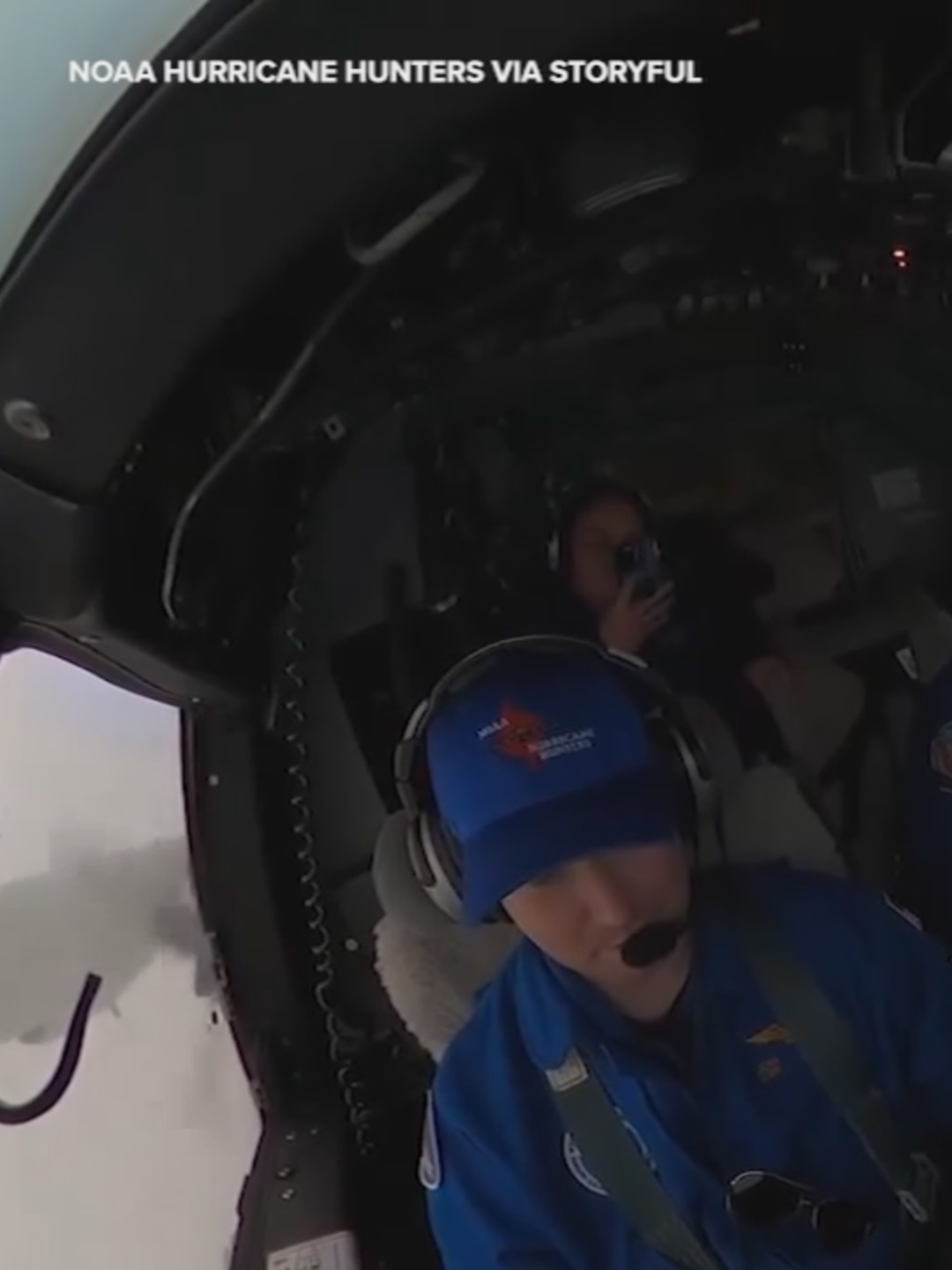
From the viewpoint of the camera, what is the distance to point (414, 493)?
42.9 inches

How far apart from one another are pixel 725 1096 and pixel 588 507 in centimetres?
38

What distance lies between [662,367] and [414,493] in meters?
0.18

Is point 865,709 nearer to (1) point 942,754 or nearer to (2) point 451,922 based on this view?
(1) point 942,754

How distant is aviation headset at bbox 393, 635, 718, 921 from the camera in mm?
962

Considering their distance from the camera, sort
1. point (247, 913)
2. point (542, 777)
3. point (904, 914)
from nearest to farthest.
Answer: point (542, 777) < point (904, 914) < point (247, 913)

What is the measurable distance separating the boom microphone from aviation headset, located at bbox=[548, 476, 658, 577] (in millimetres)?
263

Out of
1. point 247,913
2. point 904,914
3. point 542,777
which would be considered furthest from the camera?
point 247,913

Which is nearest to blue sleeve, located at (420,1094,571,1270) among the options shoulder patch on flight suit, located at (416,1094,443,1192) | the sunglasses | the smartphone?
shoulder patch on flight suit, located at (416,1094,443,1192)

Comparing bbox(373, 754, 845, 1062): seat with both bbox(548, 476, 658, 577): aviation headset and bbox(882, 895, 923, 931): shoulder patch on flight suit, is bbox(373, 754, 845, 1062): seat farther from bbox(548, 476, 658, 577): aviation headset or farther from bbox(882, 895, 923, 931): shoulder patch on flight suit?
bbox(548, 476, 658, 577): aviation headset

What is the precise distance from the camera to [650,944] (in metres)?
0.93

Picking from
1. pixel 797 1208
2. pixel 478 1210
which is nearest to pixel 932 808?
pixel 797 1208

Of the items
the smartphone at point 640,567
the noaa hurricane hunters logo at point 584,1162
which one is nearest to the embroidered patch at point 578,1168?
the noaa hurricane hunters logo at point 584,1162

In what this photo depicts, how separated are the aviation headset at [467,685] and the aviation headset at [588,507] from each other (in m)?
0.09

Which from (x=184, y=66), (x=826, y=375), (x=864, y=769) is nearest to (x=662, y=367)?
(x=826, y=375)
